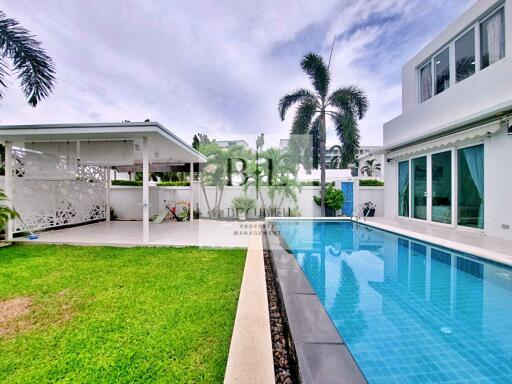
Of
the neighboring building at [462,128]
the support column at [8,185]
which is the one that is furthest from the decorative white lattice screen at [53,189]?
the neighboring building at [462,128]

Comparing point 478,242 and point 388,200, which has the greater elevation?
point 388,200

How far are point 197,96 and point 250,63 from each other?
20.2 ft

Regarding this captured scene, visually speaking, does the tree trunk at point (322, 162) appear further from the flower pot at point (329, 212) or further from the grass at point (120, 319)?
the grass at point (120, 319)

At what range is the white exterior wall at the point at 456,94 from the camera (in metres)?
8.80

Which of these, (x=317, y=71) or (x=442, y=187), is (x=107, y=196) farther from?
(x=442, y=187)

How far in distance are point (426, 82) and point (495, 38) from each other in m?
4.09

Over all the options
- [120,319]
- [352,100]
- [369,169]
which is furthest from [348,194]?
[369,169]

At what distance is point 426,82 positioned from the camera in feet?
45.1

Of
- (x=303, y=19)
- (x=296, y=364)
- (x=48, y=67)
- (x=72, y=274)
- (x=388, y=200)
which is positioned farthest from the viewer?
(x=388, y=200)

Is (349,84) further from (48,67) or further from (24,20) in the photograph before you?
(24,20)

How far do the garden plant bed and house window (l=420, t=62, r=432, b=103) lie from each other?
14.8 m

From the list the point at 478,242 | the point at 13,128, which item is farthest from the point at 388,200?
the point at 13,128

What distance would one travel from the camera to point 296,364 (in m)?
2.53

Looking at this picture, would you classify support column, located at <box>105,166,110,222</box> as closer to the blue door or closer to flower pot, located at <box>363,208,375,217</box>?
the blue door
